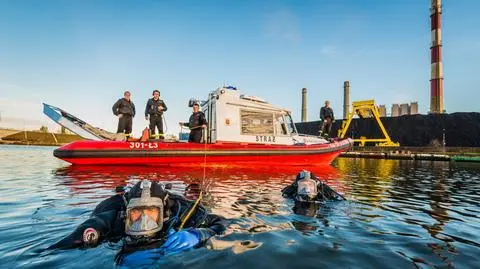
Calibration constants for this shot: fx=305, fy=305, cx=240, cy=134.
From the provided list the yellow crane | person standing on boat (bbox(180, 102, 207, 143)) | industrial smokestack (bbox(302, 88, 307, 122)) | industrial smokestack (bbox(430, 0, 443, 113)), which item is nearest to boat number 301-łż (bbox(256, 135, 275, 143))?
person standing on boat (bbox(180, 102, 207, 143))

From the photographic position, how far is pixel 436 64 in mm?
34250

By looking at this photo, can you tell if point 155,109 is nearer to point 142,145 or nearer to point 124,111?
point 124,111

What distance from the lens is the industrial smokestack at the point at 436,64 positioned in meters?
33.8

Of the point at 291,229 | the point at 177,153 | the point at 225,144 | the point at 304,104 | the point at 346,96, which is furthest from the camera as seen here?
the point at 304,104

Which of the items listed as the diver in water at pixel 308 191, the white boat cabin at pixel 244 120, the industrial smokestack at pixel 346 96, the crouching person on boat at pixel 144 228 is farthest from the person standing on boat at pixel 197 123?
the industrial smokestack at pixel 346 96

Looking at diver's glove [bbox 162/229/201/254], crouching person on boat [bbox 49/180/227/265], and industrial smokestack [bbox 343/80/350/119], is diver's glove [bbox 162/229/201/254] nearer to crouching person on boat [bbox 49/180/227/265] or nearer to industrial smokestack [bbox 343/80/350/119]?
crouching person on boat [bbox 49/180/227/265]

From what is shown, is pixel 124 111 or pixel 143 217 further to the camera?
pixel 124 111

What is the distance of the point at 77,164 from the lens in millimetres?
12422

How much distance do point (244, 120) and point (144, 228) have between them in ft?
36.1

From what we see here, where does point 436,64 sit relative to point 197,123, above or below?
above

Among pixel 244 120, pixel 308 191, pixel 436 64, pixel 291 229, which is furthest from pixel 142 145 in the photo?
pixel 436 64

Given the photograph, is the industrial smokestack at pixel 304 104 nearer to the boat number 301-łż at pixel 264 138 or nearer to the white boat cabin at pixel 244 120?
the white boat cabin at pixel 244 120

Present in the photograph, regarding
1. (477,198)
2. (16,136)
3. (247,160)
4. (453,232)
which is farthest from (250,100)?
(16,136)

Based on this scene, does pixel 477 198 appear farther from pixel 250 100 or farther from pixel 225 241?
pixel 250 100
